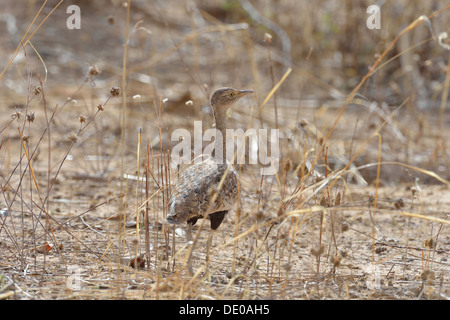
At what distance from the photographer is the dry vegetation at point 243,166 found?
9.99 feet

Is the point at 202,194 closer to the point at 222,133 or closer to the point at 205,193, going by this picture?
the point at 205,193

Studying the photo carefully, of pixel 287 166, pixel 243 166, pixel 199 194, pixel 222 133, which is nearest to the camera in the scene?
pixel 199 194

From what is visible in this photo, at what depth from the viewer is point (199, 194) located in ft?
10.5

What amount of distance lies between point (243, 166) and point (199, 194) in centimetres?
181

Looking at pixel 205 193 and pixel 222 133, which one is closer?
pixel 205 193

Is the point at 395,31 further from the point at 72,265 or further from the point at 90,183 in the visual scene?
the point at 72,265

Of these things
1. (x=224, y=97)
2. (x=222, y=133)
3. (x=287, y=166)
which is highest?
(x=224, y=97)

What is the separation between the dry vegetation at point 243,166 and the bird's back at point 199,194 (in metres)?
0.10

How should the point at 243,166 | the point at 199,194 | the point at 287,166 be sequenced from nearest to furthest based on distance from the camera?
the point at 199,194 → the point at 287,166 → the point at 243,166

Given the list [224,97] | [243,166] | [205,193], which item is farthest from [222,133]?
[243,166]

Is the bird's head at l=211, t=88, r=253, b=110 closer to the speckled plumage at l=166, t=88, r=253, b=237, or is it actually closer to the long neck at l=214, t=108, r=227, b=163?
the long neck at l=214, t=108, r=227, b=163

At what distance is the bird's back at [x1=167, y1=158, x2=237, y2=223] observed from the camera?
10.4 ft

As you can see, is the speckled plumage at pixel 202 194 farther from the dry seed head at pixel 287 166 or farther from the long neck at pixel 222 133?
the dry seed head at pixel 287 166
